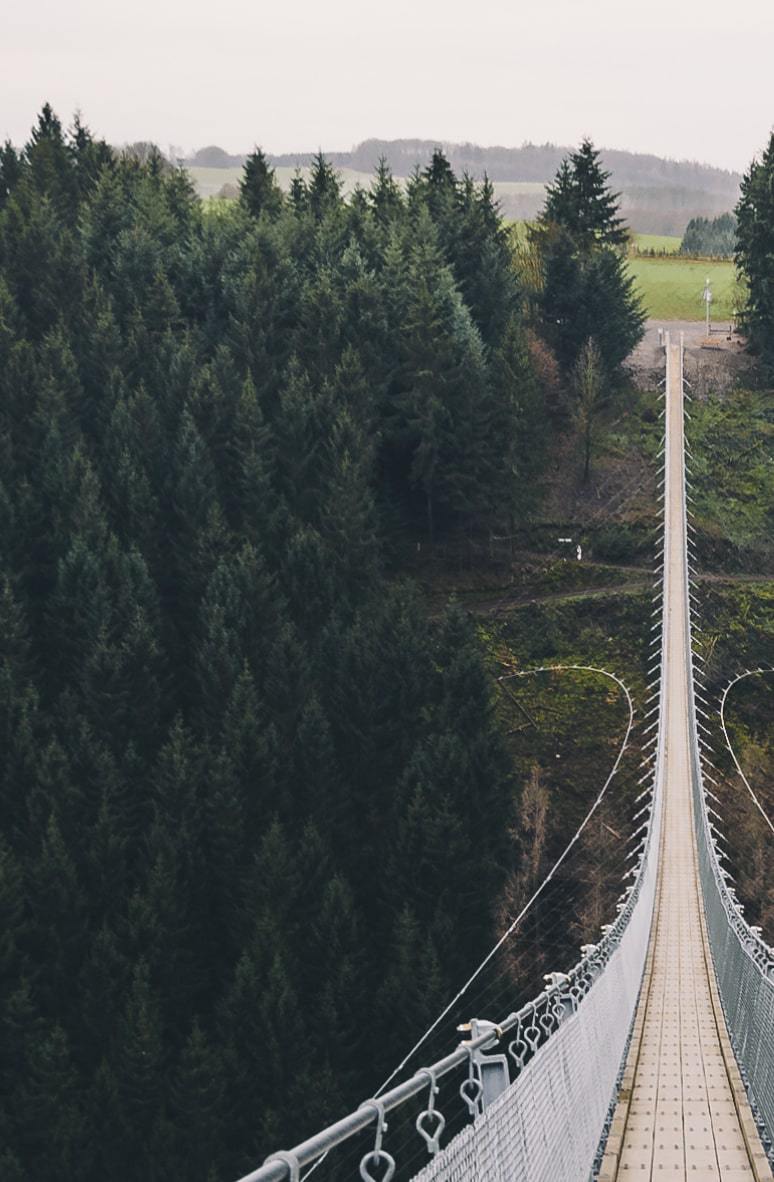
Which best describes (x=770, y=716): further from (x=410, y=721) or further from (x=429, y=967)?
(x=429, y=967)

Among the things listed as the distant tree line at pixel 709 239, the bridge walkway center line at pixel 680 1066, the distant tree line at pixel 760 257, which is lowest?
the bridge walkway center line at pixel 680 1066

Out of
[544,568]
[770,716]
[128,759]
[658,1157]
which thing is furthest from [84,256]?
[658,1157]

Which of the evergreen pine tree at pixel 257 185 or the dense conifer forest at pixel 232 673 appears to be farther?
the evergreen pine tree at pixel 257 185

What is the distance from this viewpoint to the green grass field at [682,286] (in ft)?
252

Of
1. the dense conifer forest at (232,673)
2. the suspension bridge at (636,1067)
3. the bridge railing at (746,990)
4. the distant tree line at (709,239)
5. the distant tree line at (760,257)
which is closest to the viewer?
the suspension bridge at (636,1067)

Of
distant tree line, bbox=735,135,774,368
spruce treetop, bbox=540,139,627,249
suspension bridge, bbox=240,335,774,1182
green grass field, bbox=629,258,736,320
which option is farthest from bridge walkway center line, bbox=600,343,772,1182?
green grass field, bbox=629,258,736,320

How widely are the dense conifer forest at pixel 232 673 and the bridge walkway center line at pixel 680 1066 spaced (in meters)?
5.20

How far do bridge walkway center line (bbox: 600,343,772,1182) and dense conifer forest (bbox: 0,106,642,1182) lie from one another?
17.1 ft

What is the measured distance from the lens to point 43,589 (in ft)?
122

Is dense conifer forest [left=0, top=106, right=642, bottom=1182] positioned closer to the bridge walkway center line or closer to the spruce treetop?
the bridge walkway center line

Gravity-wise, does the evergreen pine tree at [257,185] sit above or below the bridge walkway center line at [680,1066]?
above

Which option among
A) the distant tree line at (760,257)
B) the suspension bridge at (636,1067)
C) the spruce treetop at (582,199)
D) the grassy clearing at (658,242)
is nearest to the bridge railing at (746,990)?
the suspension bridge at (636,1067)

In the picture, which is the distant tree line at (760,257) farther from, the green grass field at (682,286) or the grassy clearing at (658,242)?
the grassy clearing at (658,242)

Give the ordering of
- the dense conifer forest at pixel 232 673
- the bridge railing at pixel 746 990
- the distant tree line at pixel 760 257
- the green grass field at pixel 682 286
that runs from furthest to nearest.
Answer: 1. the green grass field at pixel 682 286
2. the distant tree line at pixel 760 257
3. the dense conifer forest at pixel 232 673
4. the bridge railing at pixel 746 990
